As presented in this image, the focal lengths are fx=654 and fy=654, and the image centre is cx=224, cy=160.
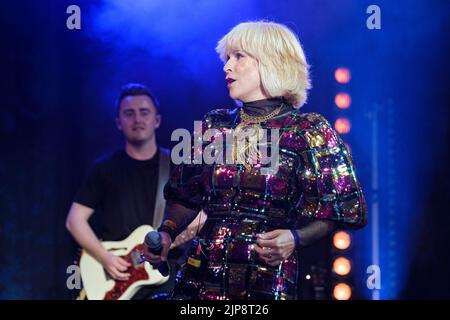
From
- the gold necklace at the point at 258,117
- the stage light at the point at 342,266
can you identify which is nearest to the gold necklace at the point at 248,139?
the gold necklace at the point at 258,117

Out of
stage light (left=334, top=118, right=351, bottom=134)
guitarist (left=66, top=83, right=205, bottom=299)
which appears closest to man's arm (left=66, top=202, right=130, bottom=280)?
guitarist (left=66, top=83, right=205, bottom=299)

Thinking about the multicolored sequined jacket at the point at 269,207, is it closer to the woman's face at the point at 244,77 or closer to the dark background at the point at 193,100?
the woman's face at the point at 244,77

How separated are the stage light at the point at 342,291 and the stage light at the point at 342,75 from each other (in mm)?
1180

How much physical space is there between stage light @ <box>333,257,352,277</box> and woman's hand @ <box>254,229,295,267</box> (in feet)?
5.74

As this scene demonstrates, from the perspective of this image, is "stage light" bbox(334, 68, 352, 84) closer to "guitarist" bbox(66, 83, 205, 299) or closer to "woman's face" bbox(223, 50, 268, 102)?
"guitarist" bbox(66, 83, 205, 299)

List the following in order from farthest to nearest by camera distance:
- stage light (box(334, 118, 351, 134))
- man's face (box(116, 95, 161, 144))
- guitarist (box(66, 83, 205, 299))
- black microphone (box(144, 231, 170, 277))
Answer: man's face (box(116, 95, 161, 144)) < guitarist (box(66, 83, 205, 299)) < stage light (box(334, 118, 351, 134)) < black microphone (box(144, 231, 170, 277))

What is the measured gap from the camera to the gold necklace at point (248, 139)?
2197 millimetres

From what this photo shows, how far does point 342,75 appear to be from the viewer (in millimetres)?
3836

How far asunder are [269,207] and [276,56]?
53cm

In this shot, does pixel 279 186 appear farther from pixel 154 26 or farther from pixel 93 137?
pixel 93 137

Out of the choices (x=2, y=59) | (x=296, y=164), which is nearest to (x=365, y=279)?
(x=296, y=164)

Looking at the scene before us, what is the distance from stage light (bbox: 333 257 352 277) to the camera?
3.74 m

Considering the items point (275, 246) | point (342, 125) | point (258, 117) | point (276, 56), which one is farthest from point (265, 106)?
point (342, 125)

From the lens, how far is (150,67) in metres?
4.25
